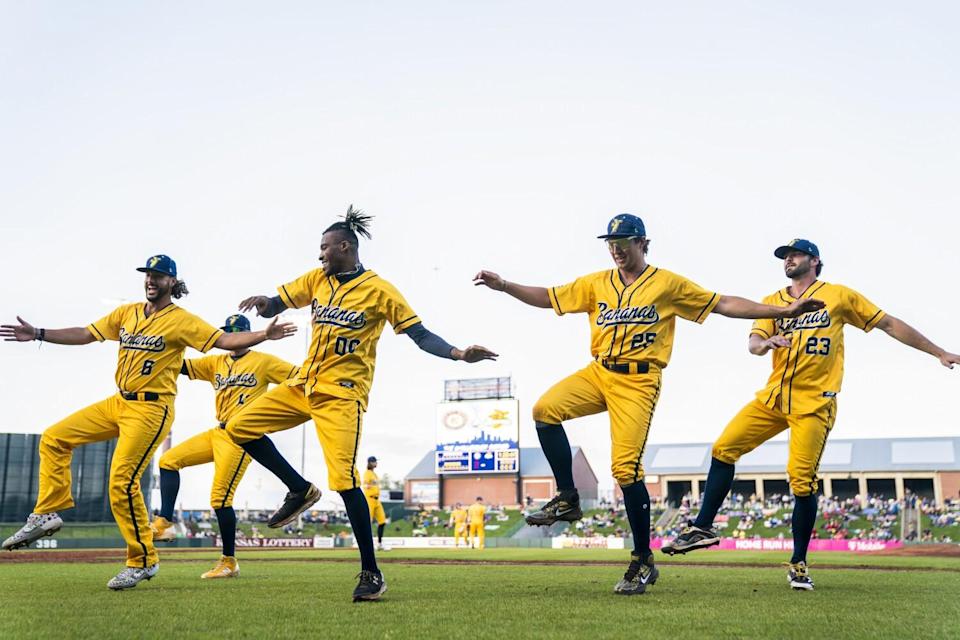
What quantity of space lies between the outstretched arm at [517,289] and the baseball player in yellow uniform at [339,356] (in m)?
0.74

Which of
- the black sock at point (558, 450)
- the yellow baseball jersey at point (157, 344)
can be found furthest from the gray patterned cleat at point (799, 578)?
the yellow baseball jersey at point (157, 344)

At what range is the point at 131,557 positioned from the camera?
27.2 feet

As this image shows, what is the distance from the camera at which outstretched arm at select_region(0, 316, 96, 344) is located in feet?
28.2

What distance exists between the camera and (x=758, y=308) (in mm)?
7594

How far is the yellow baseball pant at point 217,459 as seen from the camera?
10484 millimetres

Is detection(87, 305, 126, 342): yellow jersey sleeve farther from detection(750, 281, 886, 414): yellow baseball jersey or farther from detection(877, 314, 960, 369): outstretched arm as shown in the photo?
detection(877, 314, 960, 369): outstretched arm

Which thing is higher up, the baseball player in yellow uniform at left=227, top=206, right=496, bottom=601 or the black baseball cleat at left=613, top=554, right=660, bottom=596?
the baseball player in yellow uniform at left=227, top=206, right=496, bottom=601

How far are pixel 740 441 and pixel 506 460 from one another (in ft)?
173

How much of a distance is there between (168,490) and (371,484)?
12.6 m

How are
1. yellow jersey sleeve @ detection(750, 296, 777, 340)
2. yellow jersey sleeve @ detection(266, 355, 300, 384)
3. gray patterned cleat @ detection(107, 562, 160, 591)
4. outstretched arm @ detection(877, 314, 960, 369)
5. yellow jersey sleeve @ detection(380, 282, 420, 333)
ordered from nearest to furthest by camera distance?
yellow jersey sleeve @ detection(380, 282, 420, 333), gray patterned cleat @ detection(107, 562, 160, 591), outstretched arm @ detection(877, 314, 960, 369), yellow jersey sleeve @ detection(750, 296, 777, 340), yellow jersey sleeve @ detection(266, 355, 300, 384)

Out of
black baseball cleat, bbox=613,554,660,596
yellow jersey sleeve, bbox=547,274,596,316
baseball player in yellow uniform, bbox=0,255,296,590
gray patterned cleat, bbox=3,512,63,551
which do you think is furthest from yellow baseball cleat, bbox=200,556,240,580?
yellow jersey sleeve, bbox=547,274,596,316

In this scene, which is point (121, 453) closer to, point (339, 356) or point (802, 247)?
point (339, 356)

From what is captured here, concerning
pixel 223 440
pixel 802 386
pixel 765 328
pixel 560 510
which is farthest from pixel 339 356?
pixel 802 386

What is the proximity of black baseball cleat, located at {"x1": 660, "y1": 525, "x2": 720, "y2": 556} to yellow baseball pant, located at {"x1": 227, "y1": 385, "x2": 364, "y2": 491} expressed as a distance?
116 inches
